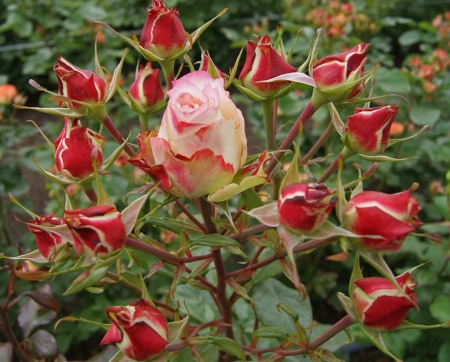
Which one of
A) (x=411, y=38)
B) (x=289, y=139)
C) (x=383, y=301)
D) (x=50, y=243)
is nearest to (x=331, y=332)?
(x=383, y=301)

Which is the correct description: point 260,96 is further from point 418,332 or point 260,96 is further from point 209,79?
point 418,332

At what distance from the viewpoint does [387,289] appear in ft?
1.58

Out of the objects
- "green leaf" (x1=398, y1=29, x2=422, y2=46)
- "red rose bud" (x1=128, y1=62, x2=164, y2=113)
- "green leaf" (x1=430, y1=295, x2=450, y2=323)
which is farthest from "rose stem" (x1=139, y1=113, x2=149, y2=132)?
"green leaf" (x1=398, y1=29, x2=422, y2=46)

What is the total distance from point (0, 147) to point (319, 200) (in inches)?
51.8

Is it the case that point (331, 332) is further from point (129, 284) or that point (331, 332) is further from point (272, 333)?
point (129, 284)

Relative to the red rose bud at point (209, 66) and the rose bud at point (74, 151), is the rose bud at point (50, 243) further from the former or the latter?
the red rose bud at point (209, 66)

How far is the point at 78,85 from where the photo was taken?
53 centimetres

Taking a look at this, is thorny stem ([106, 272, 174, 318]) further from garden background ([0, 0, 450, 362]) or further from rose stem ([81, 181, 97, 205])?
garden background ([0, 0, 450, 362])

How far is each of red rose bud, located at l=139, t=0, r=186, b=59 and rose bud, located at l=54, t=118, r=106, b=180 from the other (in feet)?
0.43

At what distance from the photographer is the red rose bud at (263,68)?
21.0 inches

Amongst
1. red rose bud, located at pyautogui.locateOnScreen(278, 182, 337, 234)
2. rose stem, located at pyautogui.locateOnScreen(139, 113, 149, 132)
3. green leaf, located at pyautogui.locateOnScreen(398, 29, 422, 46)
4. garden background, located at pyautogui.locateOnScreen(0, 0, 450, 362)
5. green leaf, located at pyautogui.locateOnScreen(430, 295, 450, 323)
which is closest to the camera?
red rose bud, located at pyautogui.locateOnScreen(278, 182, 337, 234)

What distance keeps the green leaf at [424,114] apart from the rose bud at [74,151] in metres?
1.14

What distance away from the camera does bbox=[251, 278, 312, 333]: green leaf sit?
69cm

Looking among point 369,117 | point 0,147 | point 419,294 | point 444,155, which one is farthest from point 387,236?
point 0,147
